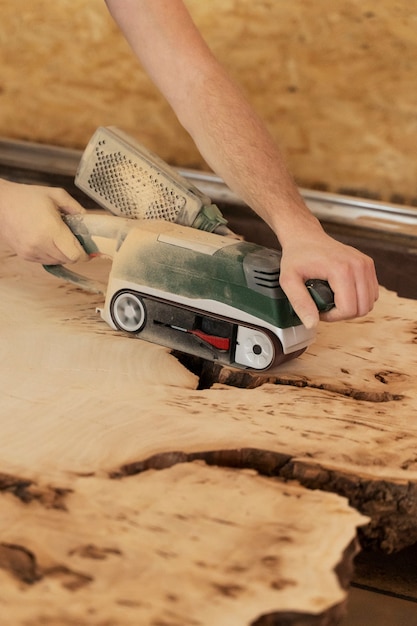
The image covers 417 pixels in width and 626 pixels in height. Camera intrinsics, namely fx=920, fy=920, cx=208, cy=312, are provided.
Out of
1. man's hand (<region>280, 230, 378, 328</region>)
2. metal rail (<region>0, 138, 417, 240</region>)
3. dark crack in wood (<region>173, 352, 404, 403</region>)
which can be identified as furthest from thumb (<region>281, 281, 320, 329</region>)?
metal rail (<region>0, 138, 417, 240</region>)

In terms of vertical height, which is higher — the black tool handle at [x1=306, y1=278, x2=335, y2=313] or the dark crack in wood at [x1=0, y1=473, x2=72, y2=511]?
the black tool handle at [x1=306, y1=278, x2=335, y2=313]

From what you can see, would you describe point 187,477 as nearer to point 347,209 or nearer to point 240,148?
point 240,148

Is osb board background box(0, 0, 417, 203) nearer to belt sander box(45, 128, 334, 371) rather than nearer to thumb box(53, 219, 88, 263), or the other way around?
belt sander box(45, 128, 334, 371)

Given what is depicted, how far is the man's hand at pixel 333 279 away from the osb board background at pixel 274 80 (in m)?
1.61

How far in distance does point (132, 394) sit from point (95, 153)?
62cm

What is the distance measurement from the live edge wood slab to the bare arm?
201 mm

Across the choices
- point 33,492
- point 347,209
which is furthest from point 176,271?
point 347,209

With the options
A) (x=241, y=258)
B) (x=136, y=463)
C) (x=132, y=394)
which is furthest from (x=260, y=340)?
(x=136, y=463)

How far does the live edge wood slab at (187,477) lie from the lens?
1061 millimetres

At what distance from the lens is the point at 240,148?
1901mm

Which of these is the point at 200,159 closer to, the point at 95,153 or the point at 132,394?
the point at 95,153

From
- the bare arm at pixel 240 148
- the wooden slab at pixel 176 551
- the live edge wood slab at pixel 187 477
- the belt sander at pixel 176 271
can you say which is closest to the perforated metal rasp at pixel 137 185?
the belt sander at pixel 176 271

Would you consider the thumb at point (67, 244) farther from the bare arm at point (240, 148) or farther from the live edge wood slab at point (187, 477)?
the bare arm at point (240, 148)

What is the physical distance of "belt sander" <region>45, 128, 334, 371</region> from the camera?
1.63 metres
